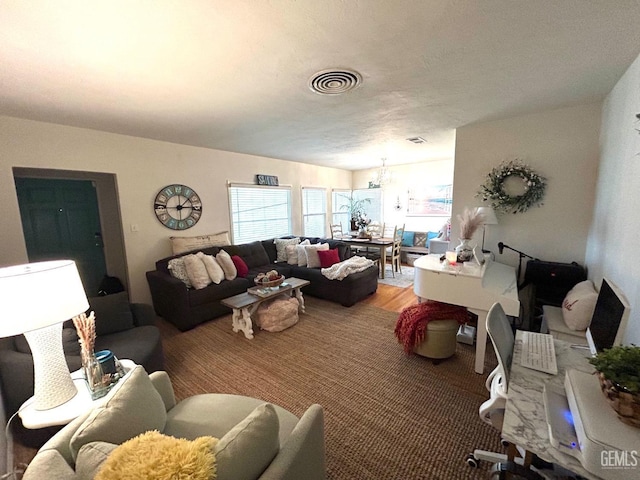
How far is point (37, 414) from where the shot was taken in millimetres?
1303

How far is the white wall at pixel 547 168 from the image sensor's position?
2.59 m

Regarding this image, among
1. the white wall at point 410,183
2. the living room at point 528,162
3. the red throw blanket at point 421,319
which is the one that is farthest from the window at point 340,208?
the red throw blanket at point 421,319

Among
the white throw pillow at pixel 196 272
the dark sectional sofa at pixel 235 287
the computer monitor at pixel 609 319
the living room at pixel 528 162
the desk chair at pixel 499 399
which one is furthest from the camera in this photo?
the white throw pillow at pixel 196 272

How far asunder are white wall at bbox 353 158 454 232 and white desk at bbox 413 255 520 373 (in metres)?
4.06

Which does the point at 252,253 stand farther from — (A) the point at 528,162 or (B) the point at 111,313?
(A) the point at 528,162

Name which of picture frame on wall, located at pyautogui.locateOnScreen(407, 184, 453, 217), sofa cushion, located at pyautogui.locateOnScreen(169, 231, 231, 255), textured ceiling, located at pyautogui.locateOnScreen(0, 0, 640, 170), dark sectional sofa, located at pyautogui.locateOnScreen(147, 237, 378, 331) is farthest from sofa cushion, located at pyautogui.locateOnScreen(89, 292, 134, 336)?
picture frame on wall, located at pyautogui.locateOnScreen(407, 184, 453, 217)

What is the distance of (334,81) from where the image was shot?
1.96m

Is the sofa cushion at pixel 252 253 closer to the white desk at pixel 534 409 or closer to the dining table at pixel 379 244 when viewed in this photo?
the dining table at pixel 379 244

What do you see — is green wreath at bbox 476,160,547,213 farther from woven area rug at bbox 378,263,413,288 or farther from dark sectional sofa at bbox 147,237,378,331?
woven area rug at bbox 378,263,413,288

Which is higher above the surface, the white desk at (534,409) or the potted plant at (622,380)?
A: the potted plant at (622,380)

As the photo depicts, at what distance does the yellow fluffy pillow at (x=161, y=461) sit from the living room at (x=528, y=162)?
2118mm

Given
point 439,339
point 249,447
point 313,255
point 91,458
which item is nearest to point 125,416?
point 91,458

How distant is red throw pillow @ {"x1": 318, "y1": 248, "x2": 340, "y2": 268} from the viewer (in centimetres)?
443

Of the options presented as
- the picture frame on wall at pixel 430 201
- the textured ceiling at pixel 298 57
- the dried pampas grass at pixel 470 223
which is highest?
the textured ceiling at pixel 298 57
